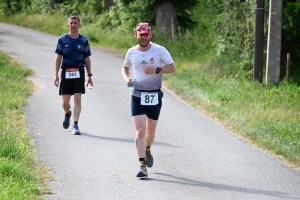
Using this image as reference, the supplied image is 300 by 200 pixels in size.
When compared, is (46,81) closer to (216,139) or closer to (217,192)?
(216,139)

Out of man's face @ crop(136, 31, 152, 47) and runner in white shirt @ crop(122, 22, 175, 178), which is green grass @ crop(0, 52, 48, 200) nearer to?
runner in white shirt @ crop(122, 22, 175, 178)

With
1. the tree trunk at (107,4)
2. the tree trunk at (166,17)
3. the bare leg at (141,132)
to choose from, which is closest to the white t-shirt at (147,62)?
the bare leg at (141,132)

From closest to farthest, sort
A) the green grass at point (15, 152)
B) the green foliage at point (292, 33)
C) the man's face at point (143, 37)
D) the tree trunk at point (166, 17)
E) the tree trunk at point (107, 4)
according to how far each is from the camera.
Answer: the green grass at point (15, 152)
the man's face at point (143, 37)
the green foliage at point (292, 33)
the tree trunk at point (166, 17)
the tree trunk at point (107, 4)

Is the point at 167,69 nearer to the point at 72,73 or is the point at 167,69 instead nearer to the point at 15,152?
the point at 15,152

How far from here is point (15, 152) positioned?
31.4 feet

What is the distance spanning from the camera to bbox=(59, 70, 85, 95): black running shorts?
12445mm

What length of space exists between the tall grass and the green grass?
11.8 feet

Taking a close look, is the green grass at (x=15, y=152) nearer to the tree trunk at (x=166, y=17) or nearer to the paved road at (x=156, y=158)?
the paved road at (x=156, y=158)

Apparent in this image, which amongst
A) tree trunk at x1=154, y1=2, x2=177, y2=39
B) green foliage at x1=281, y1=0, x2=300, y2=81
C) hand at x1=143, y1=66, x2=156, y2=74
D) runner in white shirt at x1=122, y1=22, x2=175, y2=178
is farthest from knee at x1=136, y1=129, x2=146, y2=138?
tree trunk at x1=154, y1=2, x2=177, y2=39

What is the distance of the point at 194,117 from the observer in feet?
47.6

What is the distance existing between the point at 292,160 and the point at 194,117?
4.19 metres

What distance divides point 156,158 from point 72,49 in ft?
8.95

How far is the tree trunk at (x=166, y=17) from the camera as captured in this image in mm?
30734

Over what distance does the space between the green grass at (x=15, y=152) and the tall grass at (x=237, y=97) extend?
3609 mm
